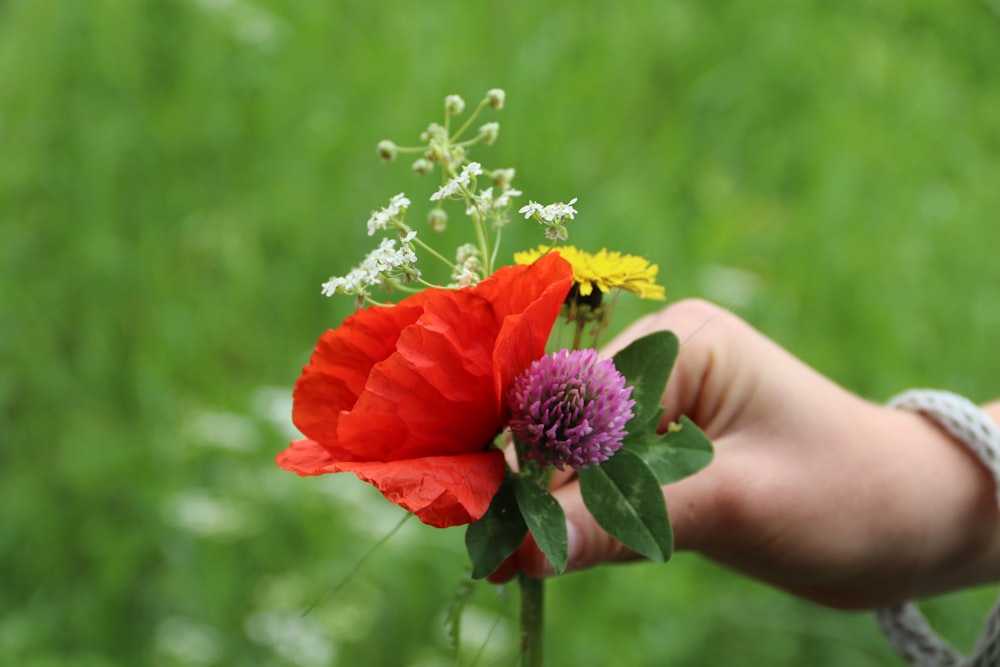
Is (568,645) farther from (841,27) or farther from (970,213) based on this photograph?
(841,27)

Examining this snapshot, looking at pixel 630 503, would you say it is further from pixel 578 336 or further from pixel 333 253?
pixel 333 253

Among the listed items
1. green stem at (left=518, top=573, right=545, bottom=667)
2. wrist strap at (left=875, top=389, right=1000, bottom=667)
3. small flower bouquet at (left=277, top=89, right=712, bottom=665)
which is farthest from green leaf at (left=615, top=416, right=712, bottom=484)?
wrist strap at (left=875, top=389, right=1000, bottom=667)

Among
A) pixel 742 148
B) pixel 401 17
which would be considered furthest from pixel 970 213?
pixel 401 17

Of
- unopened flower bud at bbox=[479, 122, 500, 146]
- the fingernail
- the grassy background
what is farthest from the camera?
the grassy background

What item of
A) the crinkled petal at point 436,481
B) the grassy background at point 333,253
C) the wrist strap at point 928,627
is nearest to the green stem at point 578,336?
the crinkled petal at point 436,481

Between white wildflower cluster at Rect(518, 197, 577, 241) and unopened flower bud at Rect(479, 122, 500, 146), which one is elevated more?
unopened flower bud at Rect(479, 122, 500, 146)

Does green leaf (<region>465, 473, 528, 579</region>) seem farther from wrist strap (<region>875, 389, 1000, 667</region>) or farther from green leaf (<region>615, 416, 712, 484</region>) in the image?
wrist strap (<region>875, 389, 1000, 667</region>)

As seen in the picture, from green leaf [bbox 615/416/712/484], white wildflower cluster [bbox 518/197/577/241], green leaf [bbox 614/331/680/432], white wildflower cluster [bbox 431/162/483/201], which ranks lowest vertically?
green leaf [bbox 615/416/712/484]
